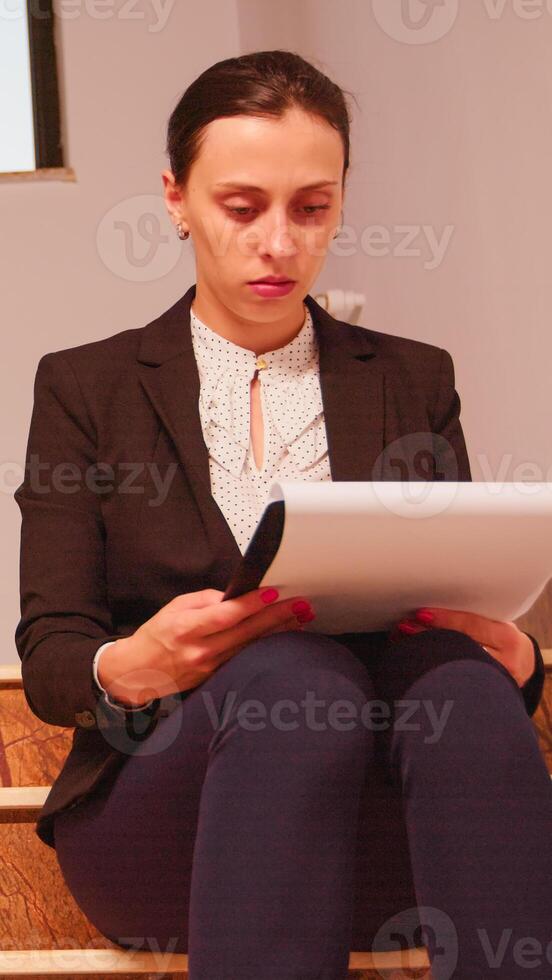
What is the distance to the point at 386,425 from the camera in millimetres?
940

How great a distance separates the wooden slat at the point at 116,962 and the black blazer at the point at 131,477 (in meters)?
0.08

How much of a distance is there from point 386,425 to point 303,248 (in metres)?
0.16

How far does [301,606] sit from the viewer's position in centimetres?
71

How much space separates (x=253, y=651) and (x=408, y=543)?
0.11 metres

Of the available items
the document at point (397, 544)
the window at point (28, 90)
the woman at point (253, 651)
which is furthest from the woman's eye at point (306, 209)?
the window at point (28, 90)

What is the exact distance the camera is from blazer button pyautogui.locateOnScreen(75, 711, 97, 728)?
2.52 ft

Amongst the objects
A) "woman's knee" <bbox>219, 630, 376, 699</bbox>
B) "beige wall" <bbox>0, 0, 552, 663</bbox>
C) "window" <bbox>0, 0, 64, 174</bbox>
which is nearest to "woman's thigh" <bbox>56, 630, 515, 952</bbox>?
"woman's knee" <bbox>219, 630, 376, 699</bbox>

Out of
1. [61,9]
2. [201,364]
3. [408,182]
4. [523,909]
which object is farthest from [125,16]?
[523,909]

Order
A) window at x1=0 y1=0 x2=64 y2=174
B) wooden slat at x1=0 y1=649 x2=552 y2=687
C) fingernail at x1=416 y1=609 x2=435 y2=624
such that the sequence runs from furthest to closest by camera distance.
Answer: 1. window at x1=0 y1=0 x2=64 y2=174
2. wooden slat at x1=0 y1=649 x2=552 y2=687
3. fingernail at x1=416 y1=609 x2=435 y2=624

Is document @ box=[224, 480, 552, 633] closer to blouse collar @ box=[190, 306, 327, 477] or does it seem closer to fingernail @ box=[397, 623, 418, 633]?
fingernail @ box=[397, 623, 418, 633]

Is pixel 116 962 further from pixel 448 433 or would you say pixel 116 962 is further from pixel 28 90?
pixel 28 90

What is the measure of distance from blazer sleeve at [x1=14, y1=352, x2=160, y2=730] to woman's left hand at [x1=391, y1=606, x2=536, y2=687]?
177mm

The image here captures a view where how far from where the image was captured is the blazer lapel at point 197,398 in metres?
0.87

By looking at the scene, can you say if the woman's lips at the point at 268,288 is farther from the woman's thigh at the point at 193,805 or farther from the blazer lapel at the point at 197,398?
the woman's thigh at the point at 193,805
